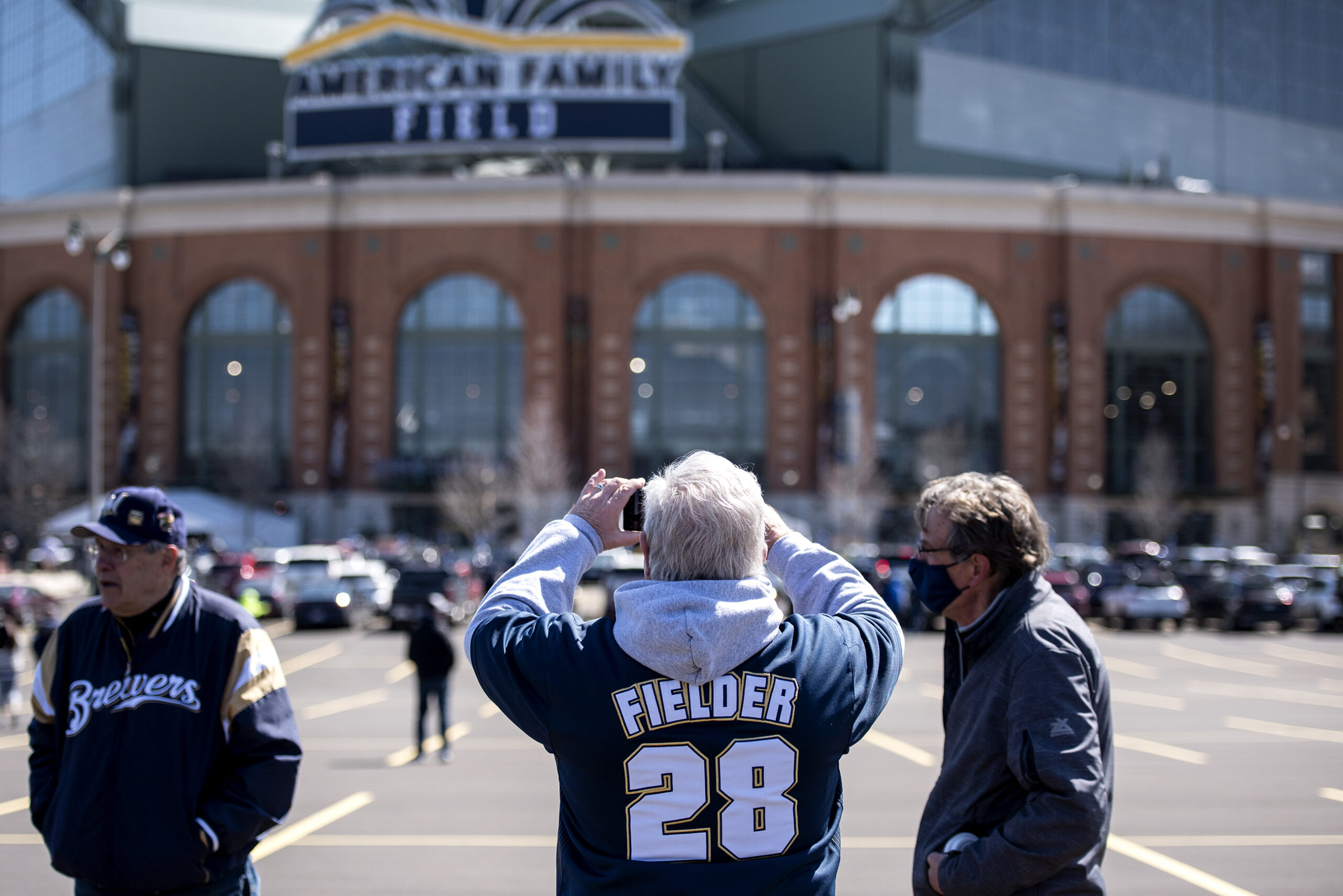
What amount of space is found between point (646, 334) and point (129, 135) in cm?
2914

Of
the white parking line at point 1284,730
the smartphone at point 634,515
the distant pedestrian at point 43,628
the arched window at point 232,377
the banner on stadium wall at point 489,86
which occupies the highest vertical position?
the banner on stadium wall at point 489,86

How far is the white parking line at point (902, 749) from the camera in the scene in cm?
1231

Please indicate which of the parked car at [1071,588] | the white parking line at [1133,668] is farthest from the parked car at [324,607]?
the white parking line at [1133,668]

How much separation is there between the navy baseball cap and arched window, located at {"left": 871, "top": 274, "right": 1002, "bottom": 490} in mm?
52283

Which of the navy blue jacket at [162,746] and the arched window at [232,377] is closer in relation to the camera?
the navy blue jacket at [162,746]

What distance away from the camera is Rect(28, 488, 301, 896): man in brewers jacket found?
387 cm

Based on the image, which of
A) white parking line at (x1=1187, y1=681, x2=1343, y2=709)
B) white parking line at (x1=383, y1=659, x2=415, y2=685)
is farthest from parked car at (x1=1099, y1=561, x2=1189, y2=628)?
white parking line at (x1=383, y1=659, x2=415, y2=685)

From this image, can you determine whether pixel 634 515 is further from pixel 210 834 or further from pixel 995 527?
pixel 210 834

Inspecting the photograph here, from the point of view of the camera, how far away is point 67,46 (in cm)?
6419

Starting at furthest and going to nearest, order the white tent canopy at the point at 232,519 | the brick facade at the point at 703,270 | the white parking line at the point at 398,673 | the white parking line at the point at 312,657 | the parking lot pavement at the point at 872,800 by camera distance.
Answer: the brick facade at the point at 703,270
the white tent canopy at the point at 232,519
the white parking line at the point at 312,657
the white parking line at the point at 398,673
the parking lot pavement at the point at 872,800

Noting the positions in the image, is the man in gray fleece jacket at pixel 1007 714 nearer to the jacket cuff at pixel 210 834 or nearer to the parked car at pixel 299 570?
the jacket cuff at pixel 210 834

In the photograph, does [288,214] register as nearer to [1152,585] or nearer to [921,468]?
[921,468]

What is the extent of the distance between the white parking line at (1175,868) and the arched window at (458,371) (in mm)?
48376

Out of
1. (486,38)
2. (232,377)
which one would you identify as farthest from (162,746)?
(232,377)
